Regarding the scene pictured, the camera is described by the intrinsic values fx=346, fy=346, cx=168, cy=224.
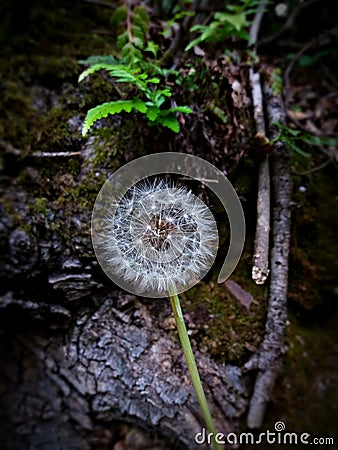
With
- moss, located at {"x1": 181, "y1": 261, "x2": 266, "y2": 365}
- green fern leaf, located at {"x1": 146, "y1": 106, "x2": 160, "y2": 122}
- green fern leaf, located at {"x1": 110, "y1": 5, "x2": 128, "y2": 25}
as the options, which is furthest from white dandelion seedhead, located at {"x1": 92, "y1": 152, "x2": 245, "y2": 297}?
green fern leaf, located at {"x1": 110, "y1": 5, "x2": 128, "y2": 25}

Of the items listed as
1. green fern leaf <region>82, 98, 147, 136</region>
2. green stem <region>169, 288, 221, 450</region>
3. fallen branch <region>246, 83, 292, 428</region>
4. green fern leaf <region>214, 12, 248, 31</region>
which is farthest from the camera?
green fern leaf <region>214, 12, 248, 31</region>

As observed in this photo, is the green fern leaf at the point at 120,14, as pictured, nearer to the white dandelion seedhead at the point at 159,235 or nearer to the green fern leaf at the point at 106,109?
the green fern leaf at the point at 106,109

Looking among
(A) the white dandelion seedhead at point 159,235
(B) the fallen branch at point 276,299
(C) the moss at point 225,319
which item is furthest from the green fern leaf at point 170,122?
(C) the moss at point 225,319

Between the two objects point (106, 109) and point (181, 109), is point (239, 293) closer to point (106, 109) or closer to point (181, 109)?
point (181, 109)

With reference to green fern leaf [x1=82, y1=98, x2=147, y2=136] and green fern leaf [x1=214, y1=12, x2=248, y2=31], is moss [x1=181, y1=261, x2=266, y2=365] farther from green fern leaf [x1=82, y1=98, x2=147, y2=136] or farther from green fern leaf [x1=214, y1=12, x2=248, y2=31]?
green fern leaf [x1=214, y1=12, x2=248, y2=31]

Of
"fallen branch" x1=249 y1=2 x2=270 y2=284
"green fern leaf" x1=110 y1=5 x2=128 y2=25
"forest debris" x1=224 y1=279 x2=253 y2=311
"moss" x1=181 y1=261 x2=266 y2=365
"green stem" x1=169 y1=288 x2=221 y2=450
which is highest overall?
"green fern leaf" x1=110 y1=5 x2=128 y2=25

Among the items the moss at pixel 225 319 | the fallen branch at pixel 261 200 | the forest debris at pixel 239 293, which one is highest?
the fallen branch at pixel 261 200

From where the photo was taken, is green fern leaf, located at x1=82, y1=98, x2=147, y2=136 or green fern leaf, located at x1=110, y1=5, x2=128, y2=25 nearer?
green fern leaf, located at x1=82, y1=98, x2=147, y2=136

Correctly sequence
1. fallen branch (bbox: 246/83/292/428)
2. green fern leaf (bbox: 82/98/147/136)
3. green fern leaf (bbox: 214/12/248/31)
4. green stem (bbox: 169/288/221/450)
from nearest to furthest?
green stem (bbox: 169/288/221/450), green fern leaf (bbox: 82/98/147/136), fallen branch (bbox: 246/83/292/428), green fern leaf (bbox: 214/12/248/31)
